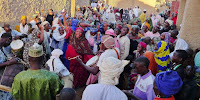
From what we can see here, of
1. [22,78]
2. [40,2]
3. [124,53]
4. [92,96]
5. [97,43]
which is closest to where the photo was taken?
[92,96]

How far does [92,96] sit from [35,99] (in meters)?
0.82

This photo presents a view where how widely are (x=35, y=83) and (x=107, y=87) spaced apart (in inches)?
36.4

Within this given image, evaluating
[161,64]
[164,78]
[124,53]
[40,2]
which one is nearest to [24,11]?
[40,2]

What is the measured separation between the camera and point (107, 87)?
7.40 ft

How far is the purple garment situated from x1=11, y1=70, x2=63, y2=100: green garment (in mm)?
1189

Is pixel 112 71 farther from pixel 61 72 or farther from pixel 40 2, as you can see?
pixel 40 2

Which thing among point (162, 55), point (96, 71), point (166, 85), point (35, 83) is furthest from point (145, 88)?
point (162, 55)

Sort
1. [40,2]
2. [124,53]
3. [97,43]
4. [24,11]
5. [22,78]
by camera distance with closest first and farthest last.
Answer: [22,78] → [124,53] → [97,43] → [24,11] → [40,2]

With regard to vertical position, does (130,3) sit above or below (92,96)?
above

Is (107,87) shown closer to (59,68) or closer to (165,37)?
(59,68)

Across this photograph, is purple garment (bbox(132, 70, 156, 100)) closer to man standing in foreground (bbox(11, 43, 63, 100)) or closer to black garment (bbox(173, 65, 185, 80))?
black garment (bbox(173, 65, 185, 80))

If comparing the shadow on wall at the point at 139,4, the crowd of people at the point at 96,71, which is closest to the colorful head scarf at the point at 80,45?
the crowd of people at the point at 96,71

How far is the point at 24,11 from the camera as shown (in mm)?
10352

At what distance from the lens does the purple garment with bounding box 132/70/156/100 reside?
2.68 m
